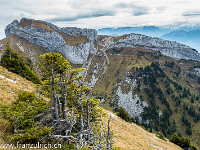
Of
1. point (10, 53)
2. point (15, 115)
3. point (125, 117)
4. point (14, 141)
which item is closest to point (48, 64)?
point (15, 115)

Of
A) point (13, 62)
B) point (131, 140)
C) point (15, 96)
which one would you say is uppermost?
point (13, 62)

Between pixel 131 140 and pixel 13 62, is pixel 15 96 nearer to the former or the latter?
pixel 13 62

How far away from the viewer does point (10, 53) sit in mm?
31219

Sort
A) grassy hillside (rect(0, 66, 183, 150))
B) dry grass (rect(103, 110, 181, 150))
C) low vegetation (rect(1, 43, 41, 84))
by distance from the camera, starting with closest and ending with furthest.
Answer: grassy hillside (rect(0, 66, 183, 150))
dry grass (rect(103, 110, 181, 150))
low vegetation (rect(1, 43, 41, 84))

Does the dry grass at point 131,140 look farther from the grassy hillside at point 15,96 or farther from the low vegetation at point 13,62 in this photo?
the low vegetation at point 13,62

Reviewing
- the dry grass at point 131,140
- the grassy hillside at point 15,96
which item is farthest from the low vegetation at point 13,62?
the dry grass at point 131,140

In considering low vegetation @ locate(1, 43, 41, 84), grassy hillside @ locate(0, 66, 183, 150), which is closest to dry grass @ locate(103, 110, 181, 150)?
grassy hillside @ locate(0, 66, 183, 150)

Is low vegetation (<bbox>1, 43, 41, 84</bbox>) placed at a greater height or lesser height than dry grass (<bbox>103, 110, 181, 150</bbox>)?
greater

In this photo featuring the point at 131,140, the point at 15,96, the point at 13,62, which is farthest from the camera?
the point at 13,62

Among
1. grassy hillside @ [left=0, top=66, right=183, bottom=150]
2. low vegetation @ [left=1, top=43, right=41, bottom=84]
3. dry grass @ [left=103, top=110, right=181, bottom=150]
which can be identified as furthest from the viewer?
low vegetation @ [left=1, top=43, right=41, bottom=84]

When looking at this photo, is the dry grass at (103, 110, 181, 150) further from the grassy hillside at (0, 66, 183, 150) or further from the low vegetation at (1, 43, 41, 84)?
the low vegetation at (1, 43, 41, 84)

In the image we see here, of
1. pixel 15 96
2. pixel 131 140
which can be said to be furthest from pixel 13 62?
pixel 131 140

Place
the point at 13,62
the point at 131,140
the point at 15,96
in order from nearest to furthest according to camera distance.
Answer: the point at 15,96 < the point at 131,140 < the point at 13,62

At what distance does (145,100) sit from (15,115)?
178 metres
